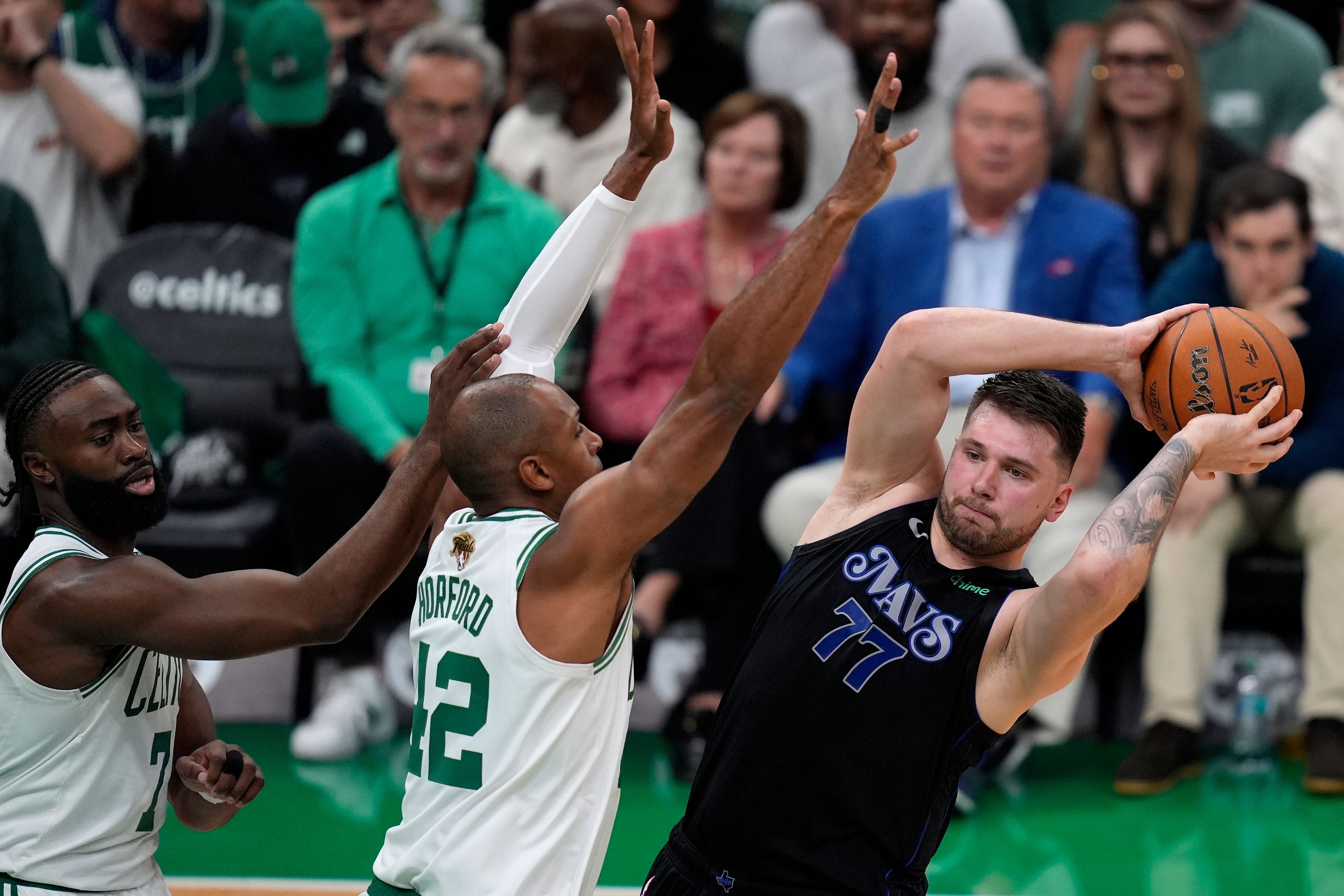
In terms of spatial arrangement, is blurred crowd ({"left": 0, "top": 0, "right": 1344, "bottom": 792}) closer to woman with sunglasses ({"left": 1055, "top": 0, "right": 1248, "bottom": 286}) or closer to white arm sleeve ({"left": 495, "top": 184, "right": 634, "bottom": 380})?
woman with sunglasses ({"left": 1055, "top": 0, "right": 1248, "bottom": 286})

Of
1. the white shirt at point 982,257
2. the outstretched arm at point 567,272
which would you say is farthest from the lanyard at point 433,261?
the outstretched arm at point 567,272

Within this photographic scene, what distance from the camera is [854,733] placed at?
352 centimetres

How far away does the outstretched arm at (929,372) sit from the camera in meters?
3.44

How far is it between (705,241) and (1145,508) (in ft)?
11.8

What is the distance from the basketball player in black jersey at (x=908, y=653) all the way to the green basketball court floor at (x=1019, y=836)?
1.74 metres

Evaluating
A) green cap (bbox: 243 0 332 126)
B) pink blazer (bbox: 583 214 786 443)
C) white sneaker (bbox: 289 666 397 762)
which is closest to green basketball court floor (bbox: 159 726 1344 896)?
white sneaker (bbox: 289 666 397 762)

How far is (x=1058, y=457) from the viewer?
11.5 ft

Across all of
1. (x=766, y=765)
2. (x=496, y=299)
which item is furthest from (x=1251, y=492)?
(x=766, y=765)

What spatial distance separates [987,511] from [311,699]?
3916 mm

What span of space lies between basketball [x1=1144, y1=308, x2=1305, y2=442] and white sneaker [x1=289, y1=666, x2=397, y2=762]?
371cm

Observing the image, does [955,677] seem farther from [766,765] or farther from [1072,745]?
[1072,745]

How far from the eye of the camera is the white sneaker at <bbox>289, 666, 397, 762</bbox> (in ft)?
Result: 20.4

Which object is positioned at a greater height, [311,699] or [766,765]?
[766,765]

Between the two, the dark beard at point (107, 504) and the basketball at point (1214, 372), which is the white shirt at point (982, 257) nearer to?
the basketball at point (1214, 372)
